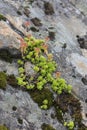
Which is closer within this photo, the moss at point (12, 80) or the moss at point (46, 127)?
the moss at point (46, 127)

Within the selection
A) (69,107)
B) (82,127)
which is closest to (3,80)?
(69,107)

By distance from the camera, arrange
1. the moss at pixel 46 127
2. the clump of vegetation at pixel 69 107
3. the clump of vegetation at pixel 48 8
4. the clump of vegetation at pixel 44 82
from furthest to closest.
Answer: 1. the clump of vegetation at pixel 48 8
2. the clump of vegetation at pixel 44 82
3. the clump of vegetation at pixel 69 107
4. the moss at pixel 46 127

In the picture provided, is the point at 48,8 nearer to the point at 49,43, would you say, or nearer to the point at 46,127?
the point at 49,43

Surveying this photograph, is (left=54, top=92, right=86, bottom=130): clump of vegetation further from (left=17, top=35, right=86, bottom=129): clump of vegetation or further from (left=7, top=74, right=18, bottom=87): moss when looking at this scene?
(left=7, top=74, right=18, bottom=87): moss

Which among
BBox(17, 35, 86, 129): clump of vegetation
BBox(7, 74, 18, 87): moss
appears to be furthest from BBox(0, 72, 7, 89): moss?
BBox(17, 35, 86, 129): clump of vegetation

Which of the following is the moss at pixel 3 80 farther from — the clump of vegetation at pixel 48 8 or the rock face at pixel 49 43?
the clump of vegetation at pixel 48 8

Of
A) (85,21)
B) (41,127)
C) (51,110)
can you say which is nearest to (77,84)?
(51,110)

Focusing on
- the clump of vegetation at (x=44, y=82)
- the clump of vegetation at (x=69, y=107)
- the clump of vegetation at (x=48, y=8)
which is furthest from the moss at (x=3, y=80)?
the clump of vegetation at (x=48, y=8)
